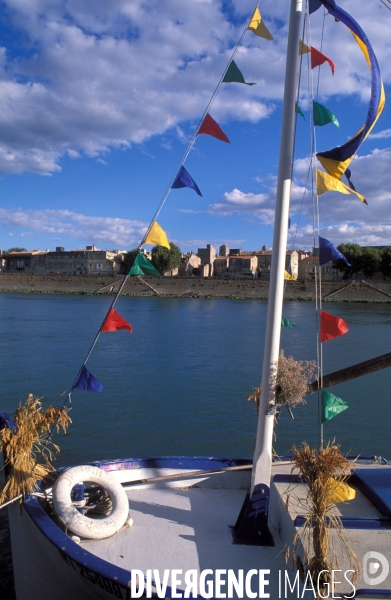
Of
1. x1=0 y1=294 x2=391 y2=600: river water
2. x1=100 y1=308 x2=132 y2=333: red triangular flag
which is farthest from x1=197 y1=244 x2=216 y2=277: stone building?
x1=100 y1=308 x2=132 y2=333: red triangular flag

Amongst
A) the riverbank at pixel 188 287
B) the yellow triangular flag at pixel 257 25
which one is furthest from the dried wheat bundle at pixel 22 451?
the riverbank at pixel 188 287

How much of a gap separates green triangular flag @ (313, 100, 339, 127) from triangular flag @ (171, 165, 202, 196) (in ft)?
3.79

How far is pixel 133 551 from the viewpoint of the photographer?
3684mm

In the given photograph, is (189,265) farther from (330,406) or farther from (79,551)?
(79,551)

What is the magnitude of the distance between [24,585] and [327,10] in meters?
5.16

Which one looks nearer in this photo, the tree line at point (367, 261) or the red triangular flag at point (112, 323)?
the red triangular flag at point (112, 323)

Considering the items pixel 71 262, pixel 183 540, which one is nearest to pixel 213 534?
pixel 183 540

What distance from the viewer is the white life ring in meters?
3.69

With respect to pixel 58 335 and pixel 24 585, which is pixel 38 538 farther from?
pixel 58 335

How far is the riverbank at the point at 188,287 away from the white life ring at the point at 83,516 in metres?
63.0

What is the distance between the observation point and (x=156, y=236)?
462 cm

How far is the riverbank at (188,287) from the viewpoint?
67438mm

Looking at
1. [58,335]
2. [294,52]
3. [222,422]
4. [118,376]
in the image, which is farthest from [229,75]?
[58,335]

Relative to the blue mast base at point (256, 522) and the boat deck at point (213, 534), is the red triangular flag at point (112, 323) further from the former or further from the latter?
the blue mast base at point (256, 522)
